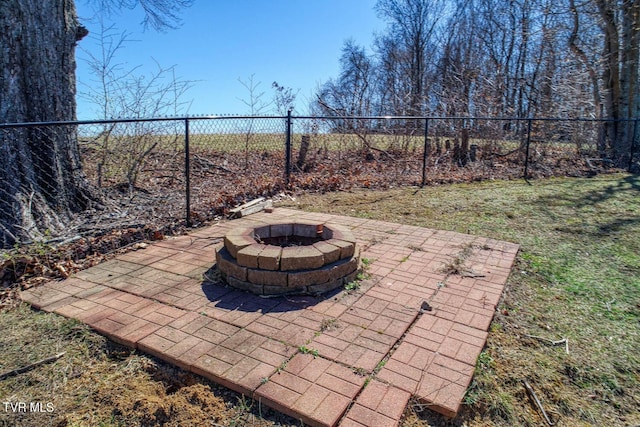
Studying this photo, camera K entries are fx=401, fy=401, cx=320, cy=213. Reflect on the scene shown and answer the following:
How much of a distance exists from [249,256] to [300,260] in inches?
15.6

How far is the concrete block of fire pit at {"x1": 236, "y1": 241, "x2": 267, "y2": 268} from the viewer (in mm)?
3090

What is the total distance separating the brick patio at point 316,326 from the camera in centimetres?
202

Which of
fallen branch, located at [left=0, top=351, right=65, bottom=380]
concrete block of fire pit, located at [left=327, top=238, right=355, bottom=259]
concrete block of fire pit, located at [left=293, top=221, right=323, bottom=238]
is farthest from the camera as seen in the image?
concrete block of fire pit, located at [left=293, top=221, right=323, bottom=238]

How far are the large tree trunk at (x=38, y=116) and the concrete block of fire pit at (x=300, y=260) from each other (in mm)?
2589

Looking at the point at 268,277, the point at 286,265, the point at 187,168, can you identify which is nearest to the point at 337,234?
the point at 286,265

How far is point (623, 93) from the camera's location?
11109 millimetres

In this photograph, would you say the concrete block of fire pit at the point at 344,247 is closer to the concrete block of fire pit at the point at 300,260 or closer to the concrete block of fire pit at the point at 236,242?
the concrete block of fire pit at the point at 300,260

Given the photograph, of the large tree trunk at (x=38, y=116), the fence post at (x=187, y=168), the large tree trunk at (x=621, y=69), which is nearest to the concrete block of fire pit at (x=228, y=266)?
the fence post at (x=187, y=168)

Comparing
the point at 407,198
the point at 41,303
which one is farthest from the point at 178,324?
the point at 407,198

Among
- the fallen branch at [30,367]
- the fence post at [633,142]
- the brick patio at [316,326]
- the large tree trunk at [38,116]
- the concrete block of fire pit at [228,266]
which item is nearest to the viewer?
the brick patio at [316,326]

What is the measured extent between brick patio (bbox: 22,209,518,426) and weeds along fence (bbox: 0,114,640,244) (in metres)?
1.56
